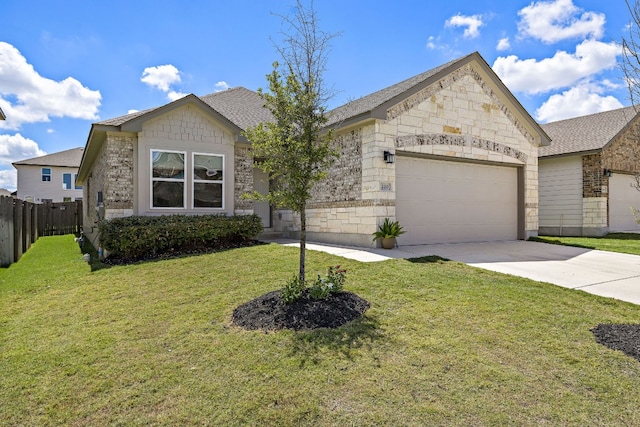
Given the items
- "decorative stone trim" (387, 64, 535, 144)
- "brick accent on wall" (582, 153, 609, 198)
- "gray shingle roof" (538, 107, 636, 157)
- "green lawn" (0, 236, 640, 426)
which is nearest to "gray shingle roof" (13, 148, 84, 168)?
"green lawn" (0, 236, 640, 426)

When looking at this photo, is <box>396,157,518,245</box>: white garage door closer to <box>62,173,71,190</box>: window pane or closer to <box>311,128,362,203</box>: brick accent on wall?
<box>311,128,362,203</box>: brick accent on wall

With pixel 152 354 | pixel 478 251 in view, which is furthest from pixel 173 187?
pixel 478 251

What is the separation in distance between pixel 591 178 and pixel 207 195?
15.0m

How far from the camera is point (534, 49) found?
509 inches

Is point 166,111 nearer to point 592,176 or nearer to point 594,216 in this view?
point 592,176

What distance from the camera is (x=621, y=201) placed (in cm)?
1592

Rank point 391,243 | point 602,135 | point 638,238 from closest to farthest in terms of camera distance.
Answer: point 391,243, point 638,238, point 602,135

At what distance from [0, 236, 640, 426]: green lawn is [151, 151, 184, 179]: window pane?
5142 mm

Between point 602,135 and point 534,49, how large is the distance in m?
5.52

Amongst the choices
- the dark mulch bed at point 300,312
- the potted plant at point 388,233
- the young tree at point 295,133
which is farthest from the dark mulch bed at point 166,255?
the young tree at point 295,133

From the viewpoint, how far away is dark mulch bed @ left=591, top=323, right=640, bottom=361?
3719mm

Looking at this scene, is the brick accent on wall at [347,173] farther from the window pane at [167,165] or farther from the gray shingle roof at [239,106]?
the window pane at [167,165]

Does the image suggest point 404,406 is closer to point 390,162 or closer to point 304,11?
point 304,11

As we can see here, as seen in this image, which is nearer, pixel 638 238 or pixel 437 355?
pixel 437 355
